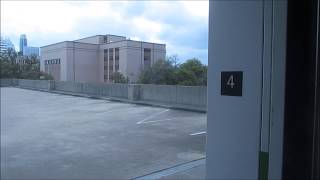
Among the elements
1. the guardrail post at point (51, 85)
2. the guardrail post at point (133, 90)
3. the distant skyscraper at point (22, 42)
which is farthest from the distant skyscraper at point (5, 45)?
the guardrail post at point (133, 90)

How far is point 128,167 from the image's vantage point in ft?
20.8

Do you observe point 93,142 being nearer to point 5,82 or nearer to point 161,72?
point 161,72

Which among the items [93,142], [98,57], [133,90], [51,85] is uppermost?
[98,57]

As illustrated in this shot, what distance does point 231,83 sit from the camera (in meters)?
1.05

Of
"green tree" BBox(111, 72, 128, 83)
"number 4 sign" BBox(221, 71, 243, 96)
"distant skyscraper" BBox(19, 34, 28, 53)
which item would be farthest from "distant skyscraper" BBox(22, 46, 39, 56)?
"number 4 sign" BBox(221, 71, 243, 96)

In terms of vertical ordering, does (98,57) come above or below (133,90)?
above

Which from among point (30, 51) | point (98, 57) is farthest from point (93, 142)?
point (30, 51)

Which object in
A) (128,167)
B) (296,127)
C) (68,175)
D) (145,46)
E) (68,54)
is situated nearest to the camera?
(296,127)

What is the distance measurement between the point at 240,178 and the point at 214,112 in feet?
0.63

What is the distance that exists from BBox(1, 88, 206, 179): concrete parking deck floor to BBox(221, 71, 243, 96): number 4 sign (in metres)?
1.47

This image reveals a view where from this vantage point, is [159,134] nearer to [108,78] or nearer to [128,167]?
[128,167]

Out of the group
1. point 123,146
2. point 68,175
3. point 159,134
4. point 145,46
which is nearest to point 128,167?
point 68,175

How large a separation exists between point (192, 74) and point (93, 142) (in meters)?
6.28

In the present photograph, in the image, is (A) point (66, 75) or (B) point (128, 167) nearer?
(A) point (66, 75)
